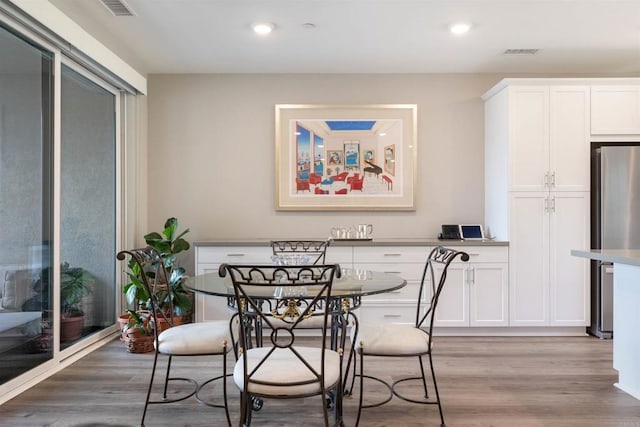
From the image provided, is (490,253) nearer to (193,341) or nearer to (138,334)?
(193,341)

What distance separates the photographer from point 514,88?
155 inches


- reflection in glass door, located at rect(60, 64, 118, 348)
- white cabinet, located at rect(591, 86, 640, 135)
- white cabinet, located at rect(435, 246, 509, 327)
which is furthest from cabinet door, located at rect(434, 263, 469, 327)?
reflection in glass door, located at rect(60, 64, 118, 348)

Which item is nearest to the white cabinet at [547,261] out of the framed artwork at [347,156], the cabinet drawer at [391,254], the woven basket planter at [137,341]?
the cabinet drawer at [391,254]

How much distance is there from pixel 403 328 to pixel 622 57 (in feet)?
11.5

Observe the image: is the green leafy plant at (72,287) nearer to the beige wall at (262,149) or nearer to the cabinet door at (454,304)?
the beige wall at (262,149)

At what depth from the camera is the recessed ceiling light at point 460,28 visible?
3329 mm

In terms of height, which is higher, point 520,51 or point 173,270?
point 520,51

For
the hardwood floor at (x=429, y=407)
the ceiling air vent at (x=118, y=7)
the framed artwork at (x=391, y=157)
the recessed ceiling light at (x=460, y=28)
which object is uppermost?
the ceiling air vent at (x=118, y=7)

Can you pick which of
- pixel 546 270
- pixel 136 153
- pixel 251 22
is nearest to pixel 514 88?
pixel 546 270

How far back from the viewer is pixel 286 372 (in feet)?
5.80

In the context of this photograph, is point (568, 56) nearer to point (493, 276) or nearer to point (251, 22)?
point (493, 276)

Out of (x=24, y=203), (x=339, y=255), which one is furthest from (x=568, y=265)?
(x=24, y=203)

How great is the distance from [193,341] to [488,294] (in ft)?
8.96

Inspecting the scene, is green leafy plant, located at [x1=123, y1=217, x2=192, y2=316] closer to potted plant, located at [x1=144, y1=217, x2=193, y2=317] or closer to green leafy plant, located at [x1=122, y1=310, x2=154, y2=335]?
potted plant, located at [x1=144, y1=217, x2=193, y2=317]
